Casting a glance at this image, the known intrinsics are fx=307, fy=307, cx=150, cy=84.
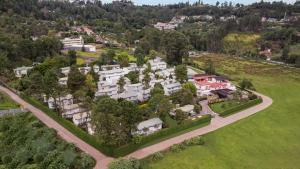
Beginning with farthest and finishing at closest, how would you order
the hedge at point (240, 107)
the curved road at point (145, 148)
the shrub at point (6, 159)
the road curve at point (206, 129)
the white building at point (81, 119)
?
the hedge at point (240, 107)
the white building at point (81, 119)
the road curve at point (206, 129)
the curved road at point (145, 148)
the shrub at point (6, 159)

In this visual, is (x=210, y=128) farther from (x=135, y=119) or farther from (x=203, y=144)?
(x=135, y=119)

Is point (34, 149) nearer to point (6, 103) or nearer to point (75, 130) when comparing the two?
point (75, 130)

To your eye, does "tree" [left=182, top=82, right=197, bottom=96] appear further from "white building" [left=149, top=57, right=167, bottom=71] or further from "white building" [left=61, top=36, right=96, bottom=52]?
"white building" [left=61, top=36, right=96, bottom=52]

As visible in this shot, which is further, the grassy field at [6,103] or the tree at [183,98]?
the tree at [183,98]

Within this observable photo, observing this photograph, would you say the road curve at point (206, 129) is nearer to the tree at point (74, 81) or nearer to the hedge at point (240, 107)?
the hedge at point (240, 107)

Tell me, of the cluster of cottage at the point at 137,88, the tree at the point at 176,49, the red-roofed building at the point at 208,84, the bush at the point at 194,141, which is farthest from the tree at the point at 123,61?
the bush at the point at 194,141

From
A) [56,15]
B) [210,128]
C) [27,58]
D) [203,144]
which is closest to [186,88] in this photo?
[210,128]

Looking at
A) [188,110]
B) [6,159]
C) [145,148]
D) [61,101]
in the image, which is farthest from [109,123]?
[61,101]
